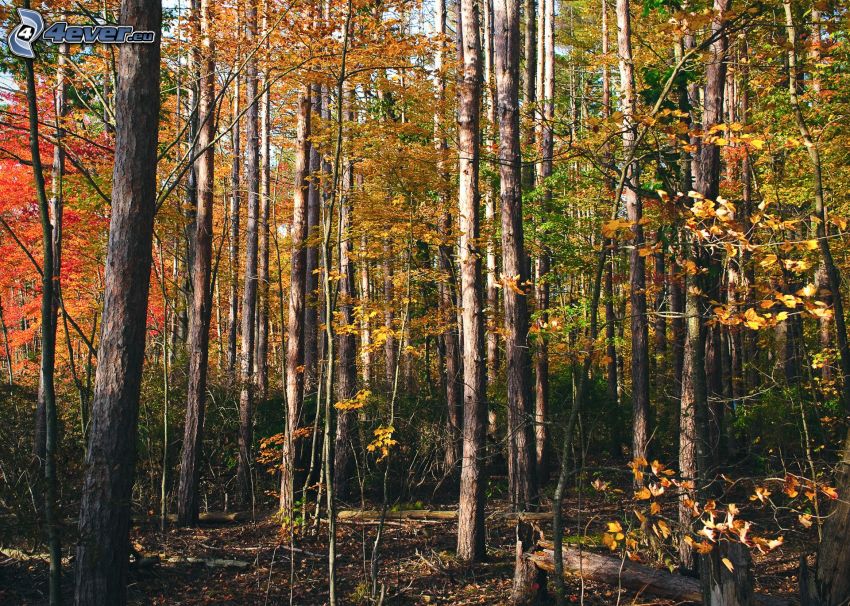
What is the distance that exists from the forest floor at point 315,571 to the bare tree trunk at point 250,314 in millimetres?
1166

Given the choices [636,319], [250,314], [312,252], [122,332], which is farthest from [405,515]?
[122,332]

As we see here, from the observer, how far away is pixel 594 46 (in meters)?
22.9

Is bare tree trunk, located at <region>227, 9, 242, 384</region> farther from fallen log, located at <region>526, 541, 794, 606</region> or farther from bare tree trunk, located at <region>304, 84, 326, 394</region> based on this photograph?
fallen log, located at <region>526, 541, 794, 606</region>

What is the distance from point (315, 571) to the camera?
309 inches

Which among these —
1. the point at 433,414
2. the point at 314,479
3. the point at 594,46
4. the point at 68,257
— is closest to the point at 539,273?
the point at 433,414

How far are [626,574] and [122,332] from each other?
526 centimetres

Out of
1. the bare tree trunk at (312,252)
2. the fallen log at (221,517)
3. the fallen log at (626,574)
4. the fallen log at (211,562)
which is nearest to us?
the fallen log at (626,574)

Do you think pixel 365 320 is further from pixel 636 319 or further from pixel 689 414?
pixel 689 414

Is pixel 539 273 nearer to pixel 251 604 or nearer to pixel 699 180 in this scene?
pixel 699 180

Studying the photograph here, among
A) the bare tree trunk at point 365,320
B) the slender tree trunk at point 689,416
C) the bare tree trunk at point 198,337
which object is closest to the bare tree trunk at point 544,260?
the bare tree trunk at point 365,320

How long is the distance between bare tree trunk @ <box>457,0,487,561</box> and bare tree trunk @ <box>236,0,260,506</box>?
2.72 metres

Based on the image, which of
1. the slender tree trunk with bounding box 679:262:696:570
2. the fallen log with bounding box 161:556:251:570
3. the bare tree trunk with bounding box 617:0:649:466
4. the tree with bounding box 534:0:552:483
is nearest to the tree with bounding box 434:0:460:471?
the tree with bounding box 534:0:552:483

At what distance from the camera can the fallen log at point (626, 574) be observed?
6.13m

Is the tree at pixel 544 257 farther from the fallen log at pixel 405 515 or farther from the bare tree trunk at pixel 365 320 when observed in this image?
the bare tree trunk at pixel 365 320
